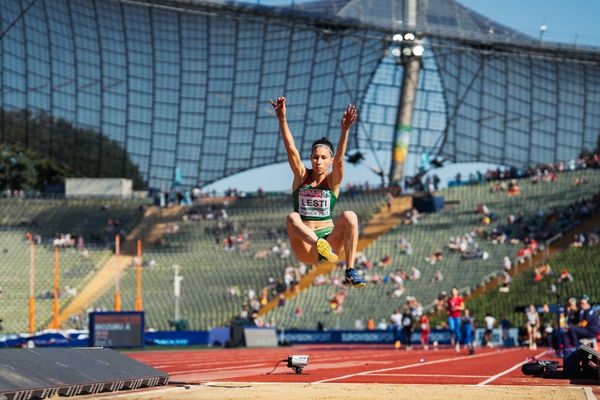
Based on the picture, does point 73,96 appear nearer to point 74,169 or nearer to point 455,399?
point 74,169

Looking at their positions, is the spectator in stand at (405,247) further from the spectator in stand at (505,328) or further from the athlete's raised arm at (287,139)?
the athlete's raised arm at (287,139)

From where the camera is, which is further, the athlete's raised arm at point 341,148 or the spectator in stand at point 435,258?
the spectator in stand at point 435,258

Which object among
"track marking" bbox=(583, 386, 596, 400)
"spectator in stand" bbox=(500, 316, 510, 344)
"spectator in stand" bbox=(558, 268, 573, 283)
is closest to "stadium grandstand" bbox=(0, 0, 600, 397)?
"spectator in stand" bbox=(558, 268, 573, 283)

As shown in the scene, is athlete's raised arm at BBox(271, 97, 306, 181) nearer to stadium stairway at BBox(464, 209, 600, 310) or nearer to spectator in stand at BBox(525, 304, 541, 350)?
spectator in stand at BBox(525, 304, 541, 350)

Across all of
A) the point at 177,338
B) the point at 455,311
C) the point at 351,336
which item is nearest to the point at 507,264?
the point at 351,336

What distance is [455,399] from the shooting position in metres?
11.2

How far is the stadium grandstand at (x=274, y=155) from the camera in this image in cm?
5009

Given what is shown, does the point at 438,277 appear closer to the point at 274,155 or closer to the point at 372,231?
the point at 372,231

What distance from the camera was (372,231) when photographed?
58.5 metres

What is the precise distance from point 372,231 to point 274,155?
80.2ft

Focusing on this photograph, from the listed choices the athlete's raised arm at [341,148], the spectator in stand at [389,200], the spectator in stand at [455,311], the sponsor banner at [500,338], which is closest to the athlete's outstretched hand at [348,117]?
the athlete's raised arm at [341,148]

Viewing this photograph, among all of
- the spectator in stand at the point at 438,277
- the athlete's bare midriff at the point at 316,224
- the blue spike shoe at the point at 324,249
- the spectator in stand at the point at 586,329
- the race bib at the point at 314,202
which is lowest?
the spectator in stand at the point at 586,329

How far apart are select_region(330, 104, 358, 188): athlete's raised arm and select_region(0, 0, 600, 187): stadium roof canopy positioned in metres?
58.4

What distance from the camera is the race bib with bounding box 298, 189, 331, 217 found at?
12.9 m
